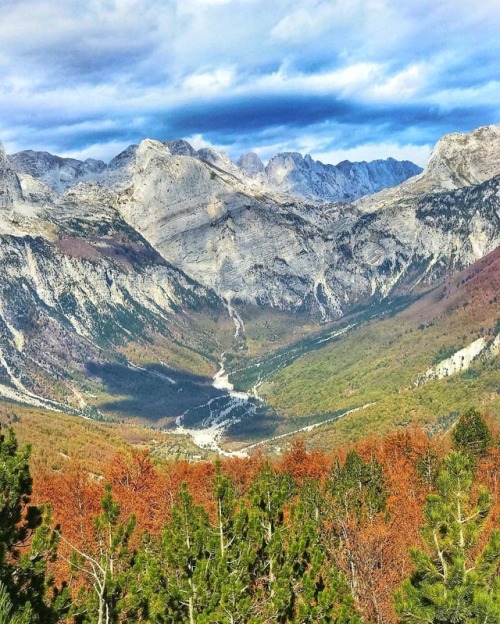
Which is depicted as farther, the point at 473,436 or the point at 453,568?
the point at 473,436

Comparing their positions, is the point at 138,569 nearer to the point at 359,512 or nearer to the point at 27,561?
the point at 27,561

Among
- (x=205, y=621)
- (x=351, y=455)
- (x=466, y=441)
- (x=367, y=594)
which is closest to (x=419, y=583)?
(x=205, y=621)

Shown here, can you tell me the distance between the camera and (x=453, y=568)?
28703 mm

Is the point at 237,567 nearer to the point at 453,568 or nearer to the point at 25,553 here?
the point at 453,568

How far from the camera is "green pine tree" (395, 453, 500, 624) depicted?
85.7 ft

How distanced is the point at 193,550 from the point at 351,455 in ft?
204

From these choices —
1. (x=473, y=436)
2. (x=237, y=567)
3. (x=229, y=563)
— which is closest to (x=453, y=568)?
(x=237, y=567)

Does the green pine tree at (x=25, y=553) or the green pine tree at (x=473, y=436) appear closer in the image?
the green pine tree at (x=25, y=553)

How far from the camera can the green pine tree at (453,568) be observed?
85.7 feet

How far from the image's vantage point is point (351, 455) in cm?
9100

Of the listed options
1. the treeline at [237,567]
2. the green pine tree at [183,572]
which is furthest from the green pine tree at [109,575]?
the green pine tree at [183,572]

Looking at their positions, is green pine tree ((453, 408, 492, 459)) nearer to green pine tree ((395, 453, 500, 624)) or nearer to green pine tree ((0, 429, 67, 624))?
green pine tree ((395, 453, 500, 624))

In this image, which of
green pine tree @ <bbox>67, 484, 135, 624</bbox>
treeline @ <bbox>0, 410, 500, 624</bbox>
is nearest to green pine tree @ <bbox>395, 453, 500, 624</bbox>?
treeline @ <bbox>0, 410, 500, 624</bbox>

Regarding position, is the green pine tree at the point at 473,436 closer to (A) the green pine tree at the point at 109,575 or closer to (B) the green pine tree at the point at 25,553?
Answer: (A) the green pine tree at the point at 109,575
